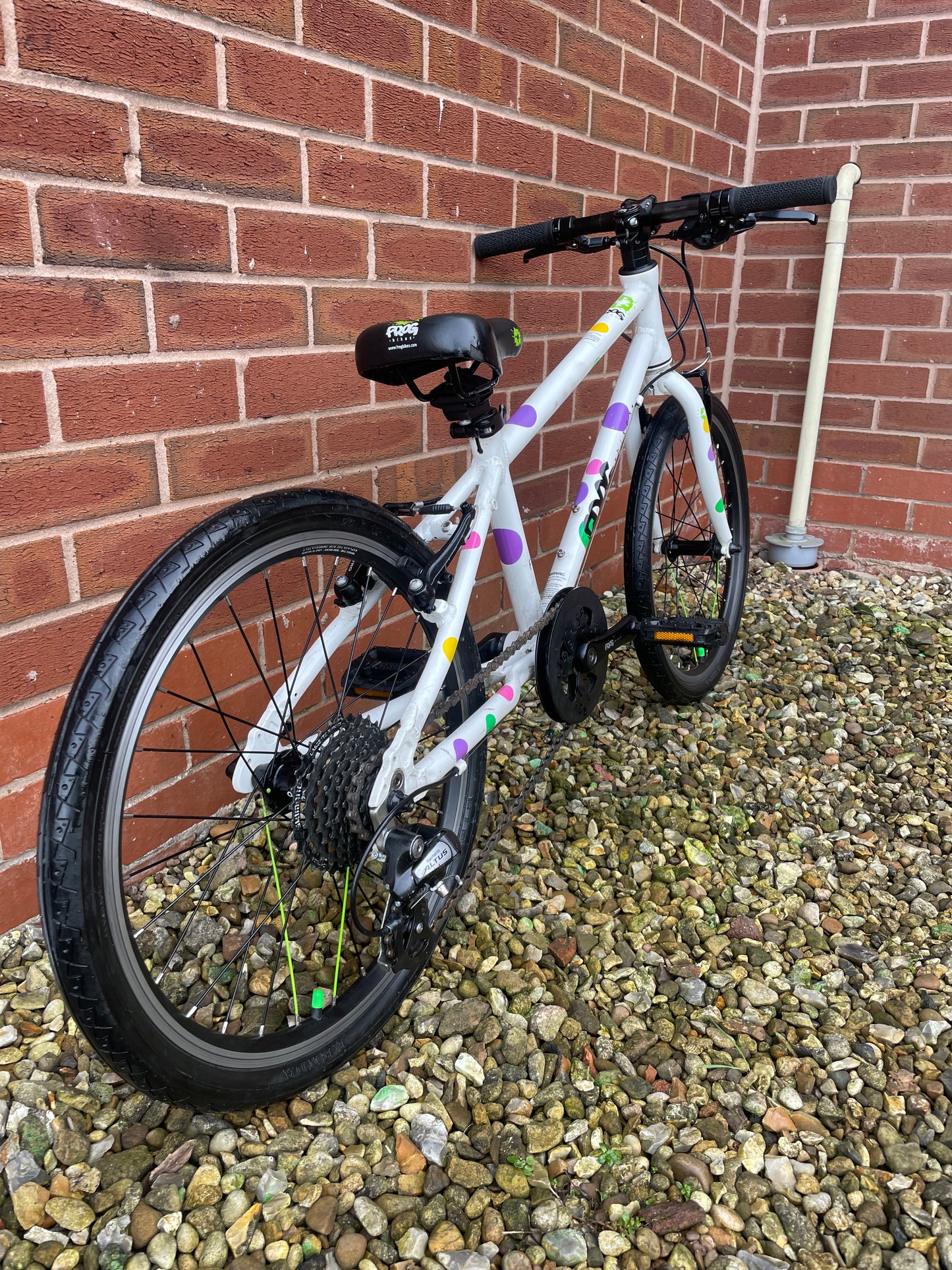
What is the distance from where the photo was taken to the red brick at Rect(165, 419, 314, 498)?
1720 millimetres

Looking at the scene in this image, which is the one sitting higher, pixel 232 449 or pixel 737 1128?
pixel 232 449

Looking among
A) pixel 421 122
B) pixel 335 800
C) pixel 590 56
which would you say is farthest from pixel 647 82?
pixel 335 800

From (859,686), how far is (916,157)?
82.3 inches

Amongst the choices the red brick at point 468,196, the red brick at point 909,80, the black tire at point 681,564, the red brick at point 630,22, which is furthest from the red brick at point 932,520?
the red brick at point 468,196

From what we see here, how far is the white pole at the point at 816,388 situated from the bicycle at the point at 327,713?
152 centimetres

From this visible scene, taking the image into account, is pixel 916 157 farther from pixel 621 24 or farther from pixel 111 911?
pixel 111 911

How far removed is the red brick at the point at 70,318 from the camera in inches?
55.7

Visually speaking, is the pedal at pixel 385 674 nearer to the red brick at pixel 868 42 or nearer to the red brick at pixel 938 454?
the red brick at pixel 938 454

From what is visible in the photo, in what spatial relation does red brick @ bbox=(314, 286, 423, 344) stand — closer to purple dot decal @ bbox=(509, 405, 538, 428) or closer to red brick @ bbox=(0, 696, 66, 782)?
purple dot decal @ bbox=(509, 405, 538, 428)

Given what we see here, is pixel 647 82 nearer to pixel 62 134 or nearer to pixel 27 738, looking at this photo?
pixel 62 134

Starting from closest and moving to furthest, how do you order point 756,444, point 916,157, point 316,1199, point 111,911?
point 111,911 → point 316,1199 → point 916,157 → point 756,444

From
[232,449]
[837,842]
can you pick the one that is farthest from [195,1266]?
[837,842]

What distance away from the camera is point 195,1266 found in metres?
1.17

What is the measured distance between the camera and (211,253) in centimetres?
167
